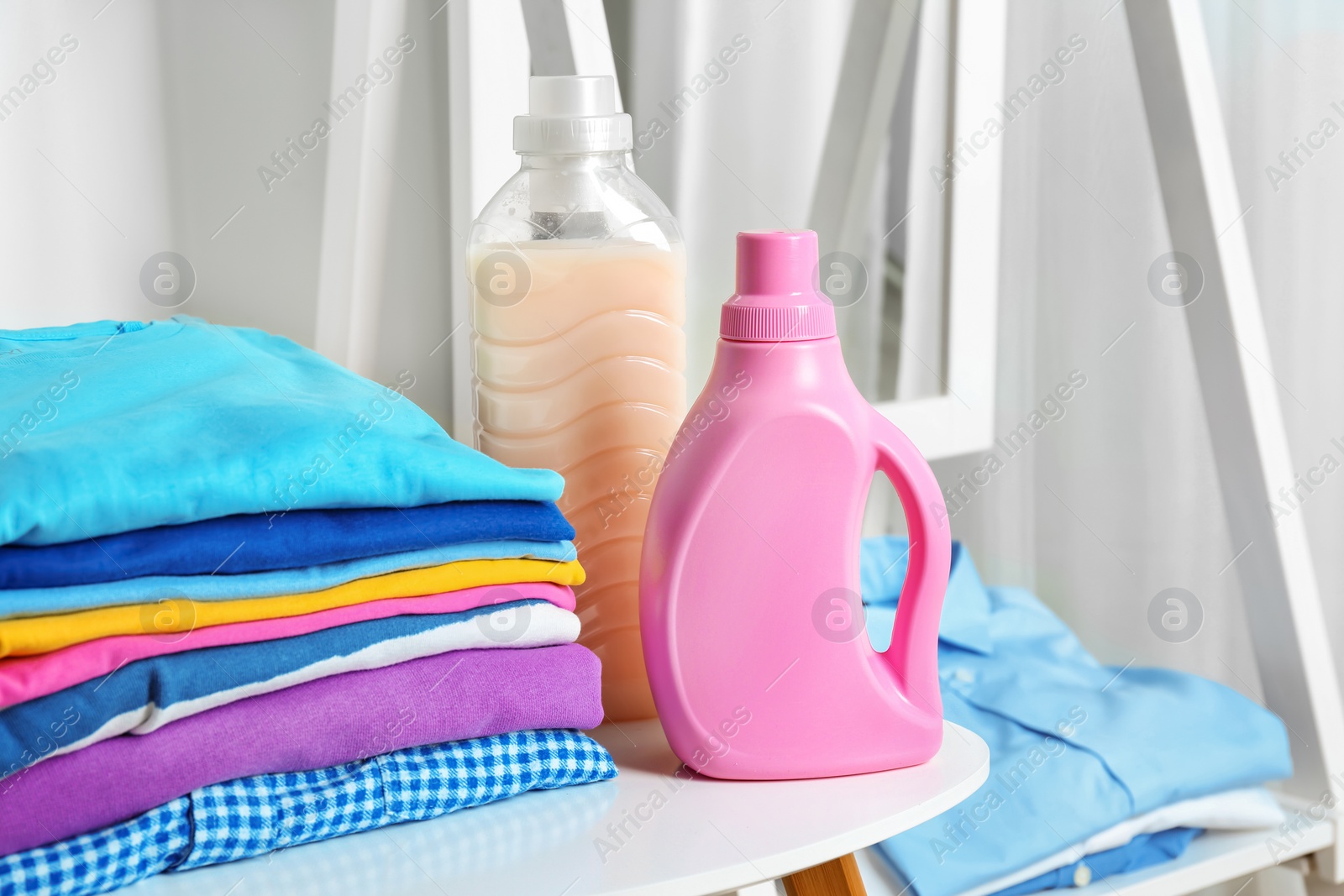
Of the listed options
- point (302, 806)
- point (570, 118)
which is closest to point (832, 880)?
point (302, 806)

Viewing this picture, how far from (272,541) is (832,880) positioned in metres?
0.30

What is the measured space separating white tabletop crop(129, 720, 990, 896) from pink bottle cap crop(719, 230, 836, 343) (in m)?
0.20

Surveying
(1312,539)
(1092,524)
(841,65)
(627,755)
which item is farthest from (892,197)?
(627,755)

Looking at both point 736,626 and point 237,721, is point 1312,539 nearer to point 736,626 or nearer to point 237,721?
point 736,626

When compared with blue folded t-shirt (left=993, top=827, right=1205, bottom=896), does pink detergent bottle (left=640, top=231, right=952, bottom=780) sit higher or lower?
higher

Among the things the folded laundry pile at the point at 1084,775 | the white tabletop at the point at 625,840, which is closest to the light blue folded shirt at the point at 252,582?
the white tabletop at the point at 625,840

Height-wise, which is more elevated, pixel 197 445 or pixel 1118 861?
pixel 197 445

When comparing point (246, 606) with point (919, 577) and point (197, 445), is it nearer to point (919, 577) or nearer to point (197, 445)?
point (197, 445)

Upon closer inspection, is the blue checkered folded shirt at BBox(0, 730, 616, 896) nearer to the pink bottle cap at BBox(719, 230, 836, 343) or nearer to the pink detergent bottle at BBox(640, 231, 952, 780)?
the pink detergent bottle at BBox(640, 231, 952, 780)

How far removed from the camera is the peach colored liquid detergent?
54 cm

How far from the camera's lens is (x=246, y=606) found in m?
0.42

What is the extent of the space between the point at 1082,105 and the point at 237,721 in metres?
0.89

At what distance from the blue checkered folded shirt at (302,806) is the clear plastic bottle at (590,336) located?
9cm

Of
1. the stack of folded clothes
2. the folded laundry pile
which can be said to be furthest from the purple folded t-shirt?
the folded laundry pile
